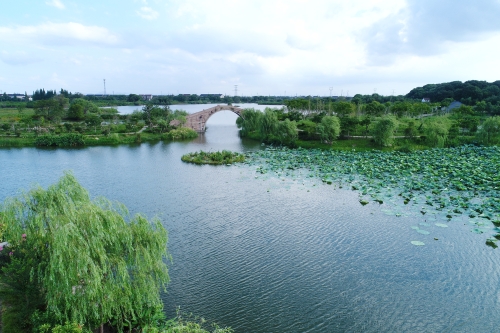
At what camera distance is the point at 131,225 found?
11453 millimetres

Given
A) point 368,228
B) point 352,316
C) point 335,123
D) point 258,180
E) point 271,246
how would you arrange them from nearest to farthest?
point 352,316
point 271,246
point 368,228
point 258,180
point 335,123

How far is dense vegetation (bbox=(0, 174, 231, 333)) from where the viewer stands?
958 centimetres

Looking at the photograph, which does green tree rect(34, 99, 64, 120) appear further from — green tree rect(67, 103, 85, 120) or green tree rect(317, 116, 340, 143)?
green tree rect(317, 116, 340, 143)

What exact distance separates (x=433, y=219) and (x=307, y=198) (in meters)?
8.98

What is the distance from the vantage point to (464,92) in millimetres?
91062

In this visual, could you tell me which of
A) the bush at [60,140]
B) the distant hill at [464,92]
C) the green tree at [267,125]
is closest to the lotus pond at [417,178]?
the green tree at [267,125]

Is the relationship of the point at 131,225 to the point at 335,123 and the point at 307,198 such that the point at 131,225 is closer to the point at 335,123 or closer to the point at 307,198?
the point at 307,198

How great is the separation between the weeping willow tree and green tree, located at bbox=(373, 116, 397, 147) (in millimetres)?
40725

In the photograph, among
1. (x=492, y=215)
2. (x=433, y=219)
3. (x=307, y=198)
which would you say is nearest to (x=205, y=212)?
(x=307, y=198)

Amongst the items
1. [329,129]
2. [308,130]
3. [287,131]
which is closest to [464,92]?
[308,130]

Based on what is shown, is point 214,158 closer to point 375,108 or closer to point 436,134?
point 436,134

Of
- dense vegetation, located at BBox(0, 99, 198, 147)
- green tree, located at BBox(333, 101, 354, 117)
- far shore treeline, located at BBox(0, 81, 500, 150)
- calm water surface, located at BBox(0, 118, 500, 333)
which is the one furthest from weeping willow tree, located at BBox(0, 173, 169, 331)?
green tree, located at BBox(333, 101, 354, 117)

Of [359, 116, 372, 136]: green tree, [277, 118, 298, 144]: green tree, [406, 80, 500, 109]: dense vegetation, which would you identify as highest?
[406, 80, 500, 109]: dense vegetation

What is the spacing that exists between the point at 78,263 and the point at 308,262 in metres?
11.1
